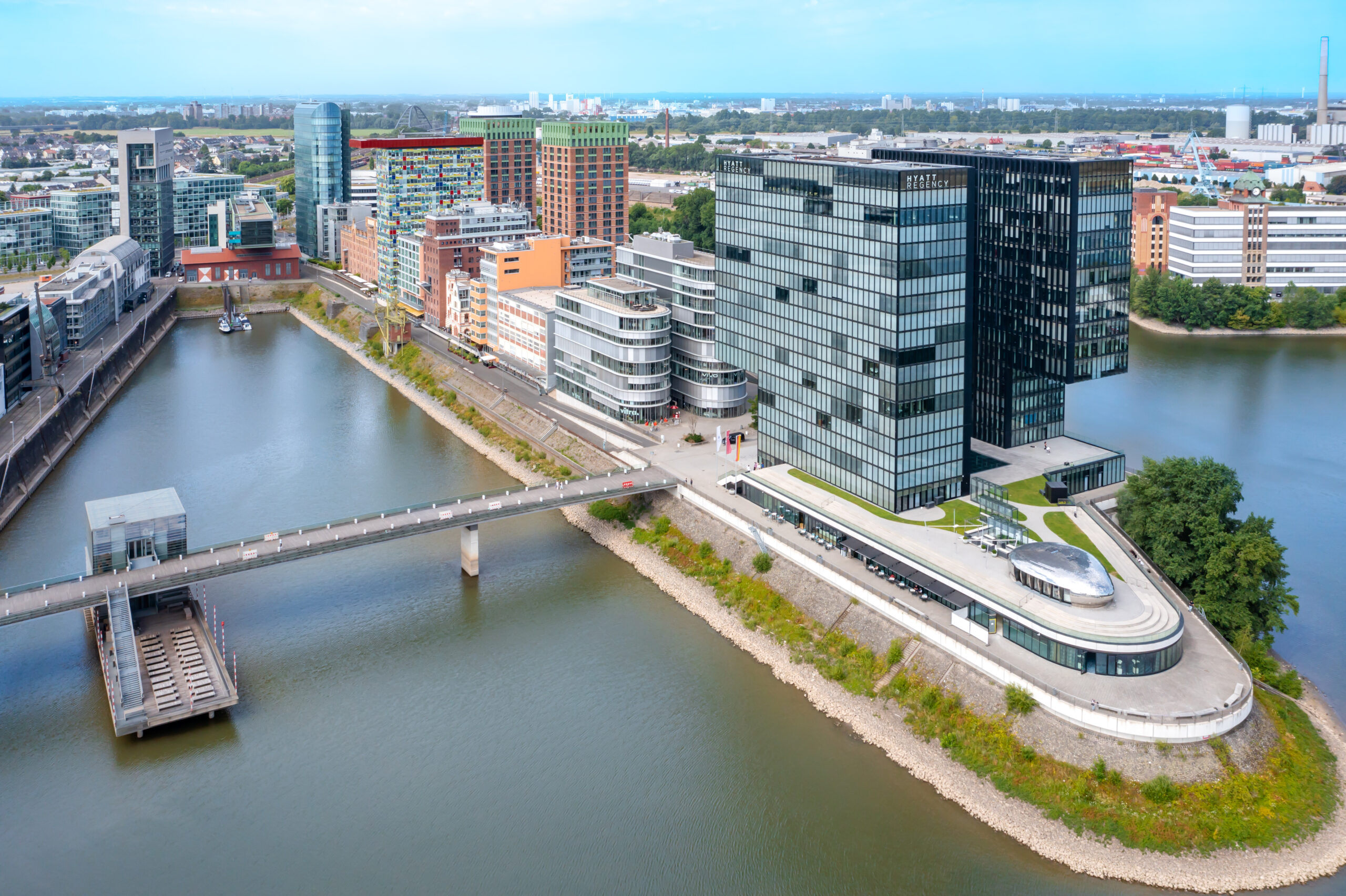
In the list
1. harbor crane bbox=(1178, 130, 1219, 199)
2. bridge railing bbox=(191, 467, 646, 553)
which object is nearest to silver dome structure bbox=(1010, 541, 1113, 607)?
bridge railing bbox=(191, 467, 646, 553)

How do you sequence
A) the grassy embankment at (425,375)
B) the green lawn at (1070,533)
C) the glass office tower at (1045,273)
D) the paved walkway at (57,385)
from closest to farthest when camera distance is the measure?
1. the green lawn at (1070,533)
2. the glass office tower at (1045,273)
3. the grassy embankment at (425,375)
4. the paved walkway at (57,385)

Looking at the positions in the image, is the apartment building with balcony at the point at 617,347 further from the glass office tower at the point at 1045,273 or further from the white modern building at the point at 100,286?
the white modern building at the point at 100,286

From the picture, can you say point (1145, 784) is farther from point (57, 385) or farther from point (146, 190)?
point (146, 190)

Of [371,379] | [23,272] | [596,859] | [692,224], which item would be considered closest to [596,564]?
[596,859]

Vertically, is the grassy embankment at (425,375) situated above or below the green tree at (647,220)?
below

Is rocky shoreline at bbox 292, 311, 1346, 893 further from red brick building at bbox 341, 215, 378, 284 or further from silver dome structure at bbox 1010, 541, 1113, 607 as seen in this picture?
red brick building at bbox 341, 215, 378, 284

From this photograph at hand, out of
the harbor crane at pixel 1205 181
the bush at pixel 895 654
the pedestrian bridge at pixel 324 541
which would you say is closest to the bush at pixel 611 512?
the pedestrian bridge at pixel 324 541
